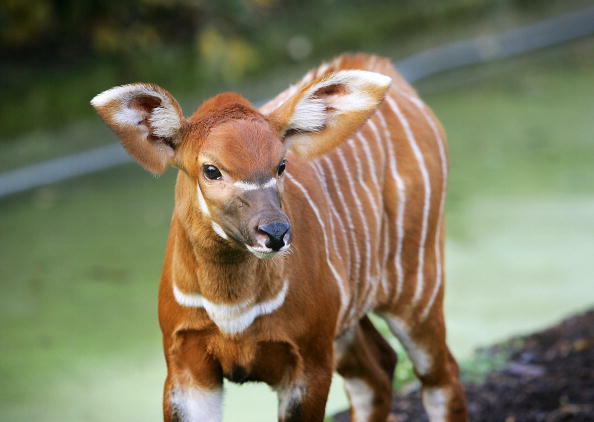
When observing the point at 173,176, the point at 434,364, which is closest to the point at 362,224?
the point at 434,364

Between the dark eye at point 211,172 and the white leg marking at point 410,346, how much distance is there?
129 centimetres

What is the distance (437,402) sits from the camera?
13.8 ft

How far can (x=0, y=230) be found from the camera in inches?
289

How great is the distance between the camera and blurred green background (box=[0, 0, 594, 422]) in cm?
579

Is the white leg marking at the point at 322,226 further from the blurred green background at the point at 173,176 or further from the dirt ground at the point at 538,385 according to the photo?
the blurred green background at the point at 173,176

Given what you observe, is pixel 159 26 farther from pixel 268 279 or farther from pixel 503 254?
pixel 268 279

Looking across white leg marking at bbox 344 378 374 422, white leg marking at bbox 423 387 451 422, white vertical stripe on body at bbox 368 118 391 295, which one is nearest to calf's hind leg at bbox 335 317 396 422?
white leg marking at bbox 344 378 374 422

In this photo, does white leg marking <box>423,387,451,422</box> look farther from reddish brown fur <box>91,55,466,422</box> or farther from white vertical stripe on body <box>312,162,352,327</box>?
white vertical stripe on body <box>312,162,352,327</box>

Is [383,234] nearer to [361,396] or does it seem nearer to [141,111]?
[361,396]

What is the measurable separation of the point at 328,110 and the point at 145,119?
55 centimetres

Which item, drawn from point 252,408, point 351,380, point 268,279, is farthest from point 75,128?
point 268,279

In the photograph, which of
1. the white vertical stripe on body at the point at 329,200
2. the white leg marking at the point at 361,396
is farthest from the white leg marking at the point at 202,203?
the white leg marking at the point at 361,396

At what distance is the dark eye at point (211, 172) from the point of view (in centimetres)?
298

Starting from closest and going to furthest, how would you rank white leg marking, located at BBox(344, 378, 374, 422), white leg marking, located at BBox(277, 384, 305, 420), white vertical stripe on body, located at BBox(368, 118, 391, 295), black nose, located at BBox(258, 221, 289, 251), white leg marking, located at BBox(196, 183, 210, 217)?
black nose, located at BBox(258, 221, 289, 251)
white leg marking, located at BBox(196, 183, 210, 217)
white leg marking, located at BBox(277, 384, 305, 420)
white vertical stripe on body, located at BBox(368, 118, 391, 295)
white leg marking, located at BBox(344, 378, 374, 422)
